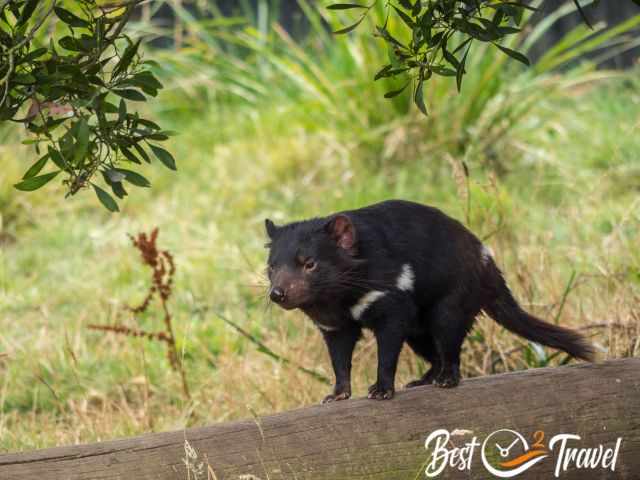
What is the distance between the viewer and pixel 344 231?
3068 mm

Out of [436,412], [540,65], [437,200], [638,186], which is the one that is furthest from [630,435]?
[540,65]

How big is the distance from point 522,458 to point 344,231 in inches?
32.5

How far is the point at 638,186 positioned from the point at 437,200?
1329mm

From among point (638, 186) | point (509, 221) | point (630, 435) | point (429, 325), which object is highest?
point (638, 186)

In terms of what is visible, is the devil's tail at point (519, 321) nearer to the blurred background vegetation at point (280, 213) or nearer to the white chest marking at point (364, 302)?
the blurred background vegetation at point (280, 213)

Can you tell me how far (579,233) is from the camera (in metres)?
5.41

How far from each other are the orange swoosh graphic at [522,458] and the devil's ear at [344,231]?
0.75 m

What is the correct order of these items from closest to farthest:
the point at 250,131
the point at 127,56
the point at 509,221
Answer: the point at 127,56 < the point at 509,221 < the point at 250,131

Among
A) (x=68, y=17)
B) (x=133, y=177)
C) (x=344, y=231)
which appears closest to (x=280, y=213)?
(x=344, y=231)

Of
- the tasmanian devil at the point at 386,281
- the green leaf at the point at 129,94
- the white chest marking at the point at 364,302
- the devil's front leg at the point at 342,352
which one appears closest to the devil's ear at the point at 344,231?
the tasmanian devil at the point at 386,281

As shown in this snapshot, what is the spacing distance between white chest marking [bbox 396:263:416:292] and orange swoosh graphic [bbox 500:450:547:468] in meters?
0.58

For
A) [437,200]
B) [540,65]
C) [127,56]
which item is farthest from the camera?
[540,65]

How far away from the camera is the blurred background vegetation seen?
428cm

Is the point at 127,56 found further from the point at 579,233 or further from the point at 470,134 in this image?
the point at 470,134
